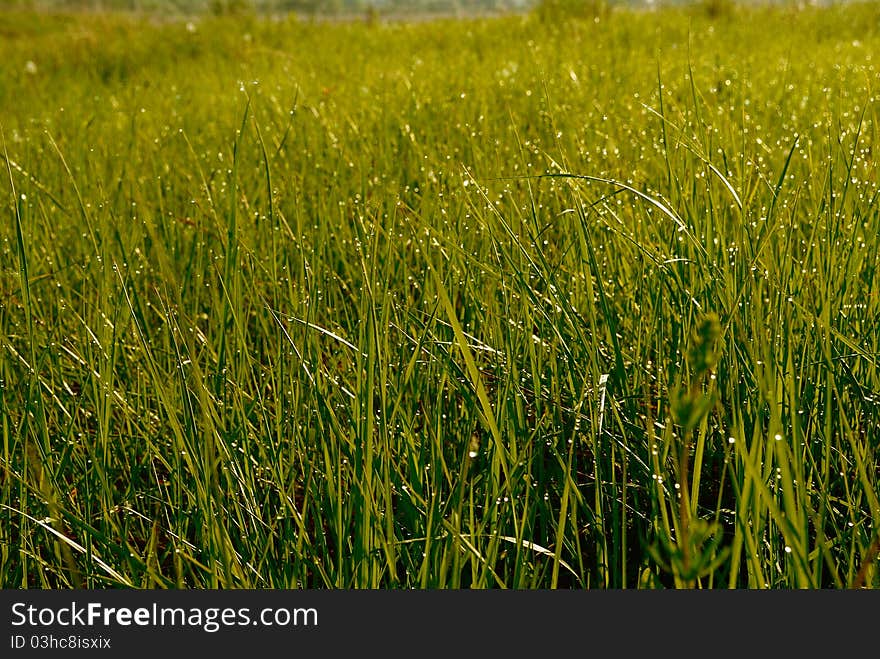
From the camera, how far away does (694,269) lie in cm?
138

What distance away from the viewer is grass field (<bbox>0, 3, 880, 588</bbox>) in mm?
1045

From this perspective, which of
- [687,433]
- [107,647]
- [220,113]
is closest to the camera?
[687,433]

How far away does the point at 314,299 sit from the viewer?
1261 millimetres

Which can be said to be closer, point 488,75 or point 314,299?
point 314,299

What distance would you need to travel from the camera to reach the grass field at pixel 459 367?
104 cm

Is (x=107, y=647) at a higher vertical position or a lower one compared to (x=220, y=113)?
lower

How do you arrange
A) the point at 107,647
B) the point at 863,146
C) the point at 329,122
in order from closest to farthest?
the point at 107,647 → the point at 863,146 → the point at 329,122

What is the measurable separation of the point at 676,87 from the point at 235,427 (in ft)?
7.70

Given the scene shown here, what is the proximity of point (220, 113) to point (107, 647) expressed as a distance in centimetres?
290

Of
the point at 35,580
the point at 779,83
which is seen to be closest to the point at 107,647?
the point at 35,580

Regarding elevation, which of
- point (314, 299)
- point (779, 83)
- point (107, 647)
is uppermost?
point (779, 83)

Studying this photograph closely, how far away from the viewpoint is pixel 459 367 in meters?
1.27

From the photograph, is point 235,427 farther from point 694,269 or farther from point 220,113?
point 220,113

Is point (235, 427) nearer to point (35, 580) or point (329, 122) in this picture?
point (35, 580)
